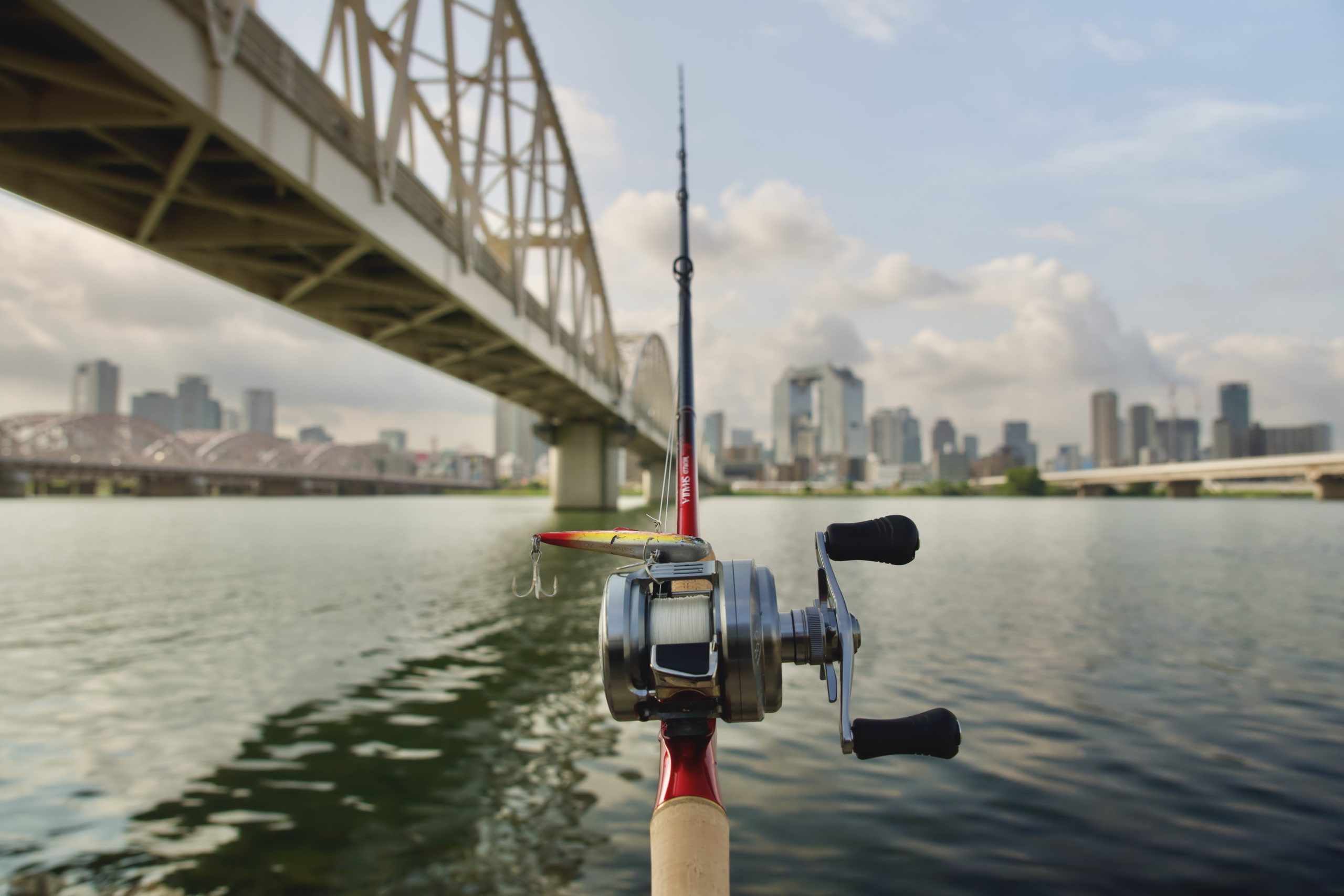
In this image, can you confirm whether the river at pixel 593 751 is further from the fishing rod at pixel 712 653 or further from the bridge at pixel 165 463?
the bridge at pixel 165 463

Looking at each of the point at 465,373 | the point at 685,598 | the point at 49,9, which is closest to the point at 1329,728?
the point at 685,598

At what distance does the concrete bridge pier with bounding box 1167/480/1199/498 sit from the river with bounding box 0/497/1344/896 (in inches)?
4460

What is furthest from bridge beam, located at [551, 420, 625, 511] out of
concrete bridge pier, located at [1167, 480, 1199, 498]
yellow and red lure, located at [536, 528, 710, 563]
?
concrete bridge pier, located at [1167, 480, 1199, 498]

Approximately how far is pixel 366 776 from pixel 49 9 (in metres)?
9.92

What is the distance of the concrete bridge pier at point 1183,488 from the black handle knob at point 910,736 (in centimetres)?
13215

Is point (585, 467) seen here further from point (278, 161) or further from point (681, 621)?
point (681, 621)

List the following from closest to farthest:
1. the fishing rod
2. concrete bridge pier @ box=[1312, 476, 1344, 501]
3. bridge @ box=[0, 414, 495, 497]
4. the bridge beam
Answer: the fishing rod < the bridge beam < concrete bridge pier @ box=[1312, 476, 1344, 501] < bridge @ box=[0, 414, 495, 497]

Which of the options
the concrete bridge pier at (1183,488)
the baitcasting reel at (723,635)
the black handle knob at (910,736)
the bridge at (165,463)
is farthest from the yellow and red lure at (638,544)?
the concrete bridge pier at (1183,488)

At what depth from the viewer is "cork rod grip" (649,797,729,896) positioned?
2.41m

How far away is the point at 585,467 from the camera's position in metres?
65.4

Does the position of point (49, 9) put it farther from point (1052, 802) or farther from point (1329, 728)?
point (1329, 728)

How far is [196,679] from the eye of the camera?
1034 centimetres

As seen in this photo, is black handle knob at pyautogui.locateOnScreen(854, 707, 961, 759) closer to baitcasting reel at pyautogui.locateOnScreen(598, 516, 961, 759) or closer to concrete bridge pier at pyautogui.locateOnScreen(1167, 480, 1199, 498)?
baitcasting reel at pyautogui.locateOnScreen(598, 516, 961, 759)

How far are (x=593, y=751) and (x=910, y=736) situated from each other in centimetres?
587
